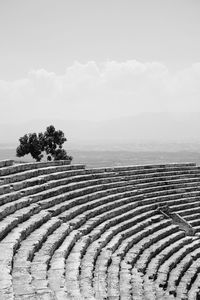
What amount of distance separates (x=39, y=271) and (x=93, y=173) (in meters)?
11.3

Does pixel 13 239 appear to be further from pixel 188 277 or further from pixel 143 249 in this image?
pixel 188 277

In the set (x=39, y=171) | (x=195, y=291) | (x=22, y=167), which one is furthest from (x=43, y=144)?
(x=195, y=291)

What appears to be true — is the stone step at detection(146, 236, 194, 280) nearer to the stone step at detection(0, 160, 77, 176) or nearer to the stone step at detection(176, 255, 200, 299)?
the stone step at detection(176, 255, 200, 299)

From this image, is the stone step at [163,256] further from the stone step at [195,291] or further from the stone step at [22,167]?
the stone step at [22,167]

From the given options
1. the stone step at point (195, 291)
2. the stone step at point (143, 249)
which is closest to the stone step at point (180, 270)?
the stone step at point (195, 291)

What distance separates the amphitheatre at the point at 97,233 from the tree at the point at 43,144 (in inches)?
431

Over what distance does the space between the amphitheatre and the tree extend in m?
11.0

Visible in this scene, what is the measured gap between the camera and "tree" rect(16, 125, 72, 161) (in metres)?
30.7

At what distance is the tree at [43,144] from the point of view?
30.7m

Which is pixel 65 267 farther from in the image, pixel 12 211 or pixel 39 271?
pixel 12 211

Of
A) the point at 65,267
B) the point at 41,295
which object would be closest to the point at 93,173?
the point at 65,267

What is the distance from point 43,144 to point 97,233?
18937 mm

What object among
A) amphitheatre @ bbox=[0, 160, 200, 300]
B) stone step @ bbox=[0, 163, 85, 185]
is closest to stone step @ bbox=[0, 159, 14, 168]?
amphitheatre @ bbox=[0, 160, 200, 300]

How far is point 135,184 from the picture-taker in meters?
20.1
